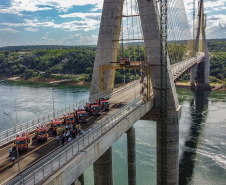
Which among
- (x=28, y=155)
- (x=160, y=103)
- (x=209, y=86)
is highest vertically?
(x=160, y=103)

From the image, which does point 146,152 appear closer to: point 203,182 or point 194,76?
point 203,182

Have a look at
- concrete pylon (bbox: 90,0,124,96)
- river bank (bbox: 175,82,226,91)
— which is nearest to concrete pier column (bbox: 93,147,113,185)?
concrete pylon (bbox: 90,0,124,96)

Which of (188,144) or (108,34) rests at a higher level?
(108,34)

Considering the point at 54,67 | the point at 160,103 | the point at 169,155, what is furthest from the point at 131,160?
the point at 54,67

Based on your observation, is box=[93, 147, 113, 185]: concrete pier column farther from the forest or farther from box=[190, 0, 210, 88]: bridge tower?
box=[190, 0, 210, 88]: bridge tower

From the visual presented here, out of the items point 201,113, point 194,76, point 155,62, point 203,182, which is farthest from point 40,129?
point 194,76

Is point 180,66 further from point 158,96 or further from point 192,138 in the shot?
point 158,96

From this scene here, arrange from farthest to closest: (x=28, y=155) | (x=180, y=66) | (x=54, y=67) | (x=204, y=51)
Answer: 1. (x=54, y=67)
2. (x=204, y=51)
3. (x=180, y=66)
4. (x=28, y=155)
